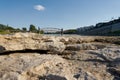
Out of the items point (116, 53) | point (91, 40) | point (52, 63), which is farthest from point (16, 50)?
point (91, 40)

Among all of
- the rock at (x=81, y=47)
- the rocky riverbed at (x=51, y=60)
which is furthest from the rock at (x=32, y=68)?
the rock at (x=81, y=47)

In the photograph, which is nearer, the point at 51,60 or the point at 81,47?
the point at 51,60

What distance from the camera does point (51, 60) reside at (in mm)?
5578

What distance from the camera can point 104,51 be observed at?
646 centimetres

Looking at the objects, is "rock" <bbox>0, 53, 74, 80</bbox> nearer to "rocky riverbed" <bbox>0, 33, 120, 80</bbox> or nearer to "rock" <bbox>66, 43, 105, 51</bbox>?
"rocky riverbed" <bbox>0, 33, 120, 80</bbox>

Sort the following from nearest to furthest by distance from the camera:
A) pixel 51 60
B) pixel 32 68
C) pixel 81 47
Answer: pixel 32 68 < pixel 51 60 < pixel 81 47

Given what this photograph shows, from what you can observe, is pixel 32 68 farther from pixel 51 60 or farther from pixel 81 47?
pixel 81 47

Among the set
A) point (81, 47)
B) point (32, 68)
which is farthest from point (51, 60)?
point (81, 47)

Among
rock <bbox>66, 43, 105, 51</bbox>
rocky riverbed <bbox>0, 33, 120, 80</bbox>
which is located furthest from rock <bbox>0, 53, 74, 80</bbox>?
rock <bbox>66, 43, 105, 51</bbox>

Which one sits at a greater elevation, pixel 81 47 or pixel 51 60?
pixel 81 47

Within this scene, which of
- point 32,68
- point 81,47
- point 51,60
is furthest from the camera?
point 81,47

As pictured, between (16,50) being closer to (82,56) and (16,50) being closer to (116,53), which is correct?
(82,56)

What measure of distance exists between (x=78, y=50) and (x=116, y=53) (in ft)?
3.74

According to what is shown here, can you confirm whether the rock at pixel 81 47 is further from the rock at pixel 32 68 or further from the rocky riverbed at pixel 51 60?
the rock at pixel 32 68
